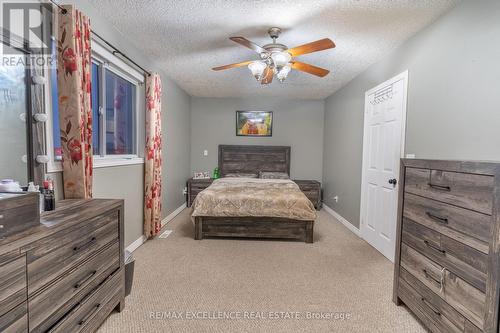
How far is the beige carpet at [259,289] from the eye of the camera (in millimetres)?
1703

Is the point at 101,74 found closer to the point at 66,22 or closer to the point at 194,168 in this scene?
the point at 66,22

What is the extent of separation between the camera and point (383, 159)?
296cm

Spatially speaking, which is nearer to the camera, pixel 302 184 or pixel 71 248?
pixel 71 248

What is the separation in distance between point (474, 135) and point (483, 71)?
1.47 feet

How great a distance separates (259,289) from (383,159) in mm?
2099

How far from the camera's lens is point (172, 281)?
2221mm

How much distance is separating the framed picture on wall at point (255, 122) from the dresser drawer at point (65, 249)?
4012 mm

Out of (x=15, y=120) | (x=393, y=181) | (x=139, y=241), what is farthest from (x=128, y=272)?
(x=393, y=181)

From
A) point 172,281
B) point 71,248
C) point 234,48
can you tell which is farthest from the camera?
point 234,48

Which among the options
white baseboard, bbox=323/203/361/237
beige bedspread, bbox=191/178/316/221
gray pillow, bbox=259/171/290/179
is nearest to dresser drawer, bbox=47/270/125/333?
beige bedspread, bbox=191/178/316/221

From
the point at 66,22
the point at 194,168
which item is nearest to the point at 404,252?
the point at 66,22

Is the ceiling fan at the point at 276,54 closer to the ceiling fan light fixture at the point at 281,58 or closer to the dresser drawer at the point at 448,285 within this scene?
the ceiling fan light fixture at the point at 281,58

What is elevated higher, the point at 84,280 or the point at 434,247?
the point at 434,247

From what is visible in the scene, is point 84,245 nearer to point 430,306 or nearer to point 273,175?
point 430,306
